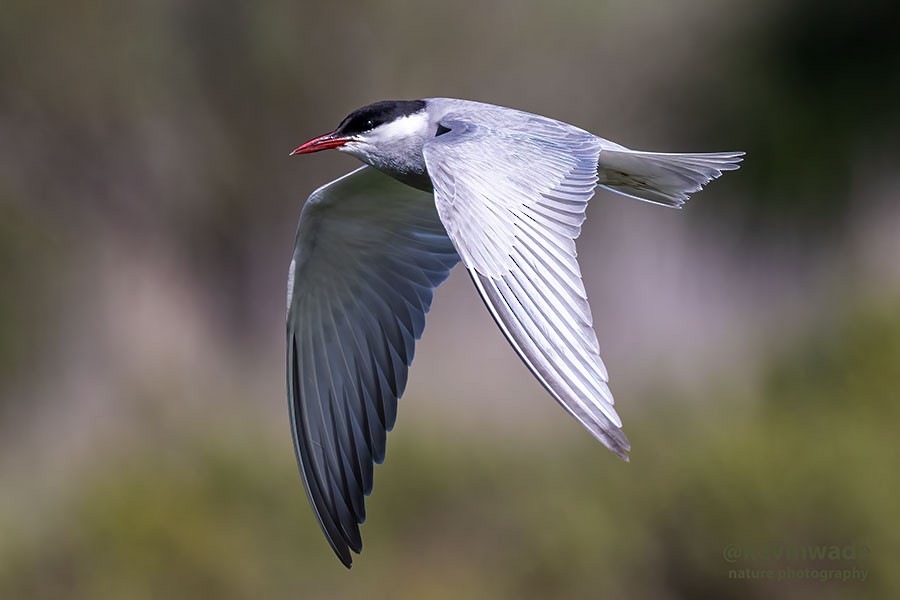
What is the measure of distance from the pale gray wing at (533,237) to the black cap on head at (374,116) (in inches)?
5.8

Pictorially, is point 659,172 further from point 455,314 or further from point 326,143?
point 455,314

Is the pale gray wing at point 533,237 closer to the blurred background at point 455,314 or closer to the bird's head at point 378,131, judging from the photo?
the bird's head at point 378,131

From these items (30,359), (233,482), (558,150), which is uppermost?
(558,150)

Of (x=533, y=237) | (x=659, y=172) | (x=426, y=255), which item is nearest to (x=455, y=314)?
(x=426, y=255)

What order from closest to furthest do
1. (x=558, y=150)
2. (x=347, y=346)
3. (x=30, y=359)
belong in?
(x=558, y=150) → (x=347, y=346) → (x=30, y=359)

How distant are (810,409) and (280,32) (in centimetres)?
442

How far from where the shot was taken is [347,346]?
2.70m

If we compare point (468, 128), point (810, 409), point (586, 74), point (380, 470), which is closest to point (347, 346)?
A: point (468, 128)

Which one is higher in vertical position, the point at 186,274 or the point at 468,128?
the point at 468,128

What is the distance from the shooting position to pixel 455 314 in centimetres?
657

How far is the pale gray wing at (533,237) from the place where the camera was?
1630 mm

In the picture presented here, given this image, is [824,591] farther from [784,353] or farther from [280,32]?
[280,32]

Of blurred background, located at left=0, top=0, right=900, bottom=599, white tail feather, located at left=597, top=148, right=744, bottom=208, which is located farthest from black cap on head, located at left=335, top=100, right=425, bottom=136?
blurred background, located at left=0, top=0, right=900, bottom=599

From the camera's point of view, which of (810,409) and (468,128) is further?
(810,409)
